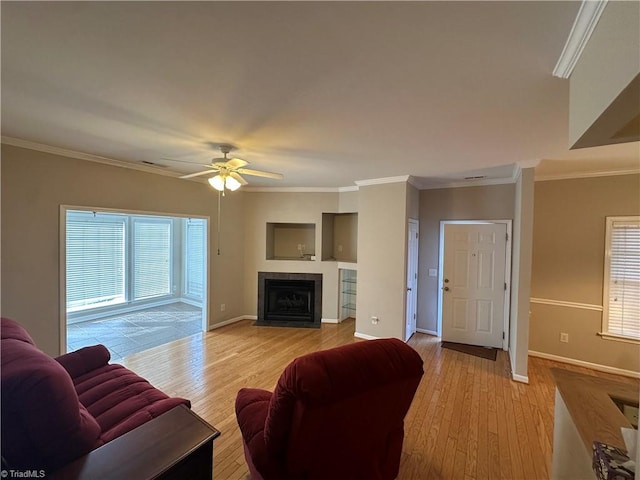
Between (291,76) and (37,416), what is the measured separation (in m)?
1.99

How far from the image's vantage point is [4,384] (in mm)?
1121

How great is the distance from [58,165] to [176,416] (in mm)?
3259

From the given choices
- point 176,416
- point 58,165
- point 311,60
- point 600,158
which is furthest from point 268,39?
point 600,158

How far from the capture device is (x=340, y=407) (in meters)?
1.34

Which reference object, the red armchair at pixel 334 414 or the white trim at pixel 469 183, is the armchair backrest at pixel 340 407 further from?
the white trim at pixel 469 183

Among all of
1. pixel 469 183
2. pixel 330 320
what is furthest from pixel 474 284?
pixel 330 320

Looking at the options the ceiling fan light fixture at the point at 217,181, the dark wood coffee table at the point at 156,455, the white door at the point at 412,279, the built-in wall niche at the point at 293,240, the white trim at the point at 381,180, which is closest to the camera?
the dark wood coffee table at the point at 156,455

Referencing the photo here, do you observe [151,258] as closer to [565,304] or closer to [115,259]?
[115,259]

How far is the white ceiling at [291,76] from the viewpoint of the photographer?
1162mm

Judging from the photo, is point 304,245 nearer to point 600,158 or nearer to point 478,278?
point 478,278

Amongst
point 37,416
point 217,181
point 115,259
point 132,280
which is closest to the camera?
point 37,416

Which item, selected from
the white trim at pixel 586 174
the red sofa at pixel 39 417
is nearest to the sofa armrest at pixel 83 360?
the red sofa at pixel 39 417

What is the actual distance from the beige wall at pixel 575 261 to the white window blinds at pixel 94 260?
762 centimetres

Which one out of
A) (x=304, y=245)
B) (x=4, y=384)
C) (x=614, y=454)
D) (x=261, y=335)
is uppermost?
(x=304, y=245)
